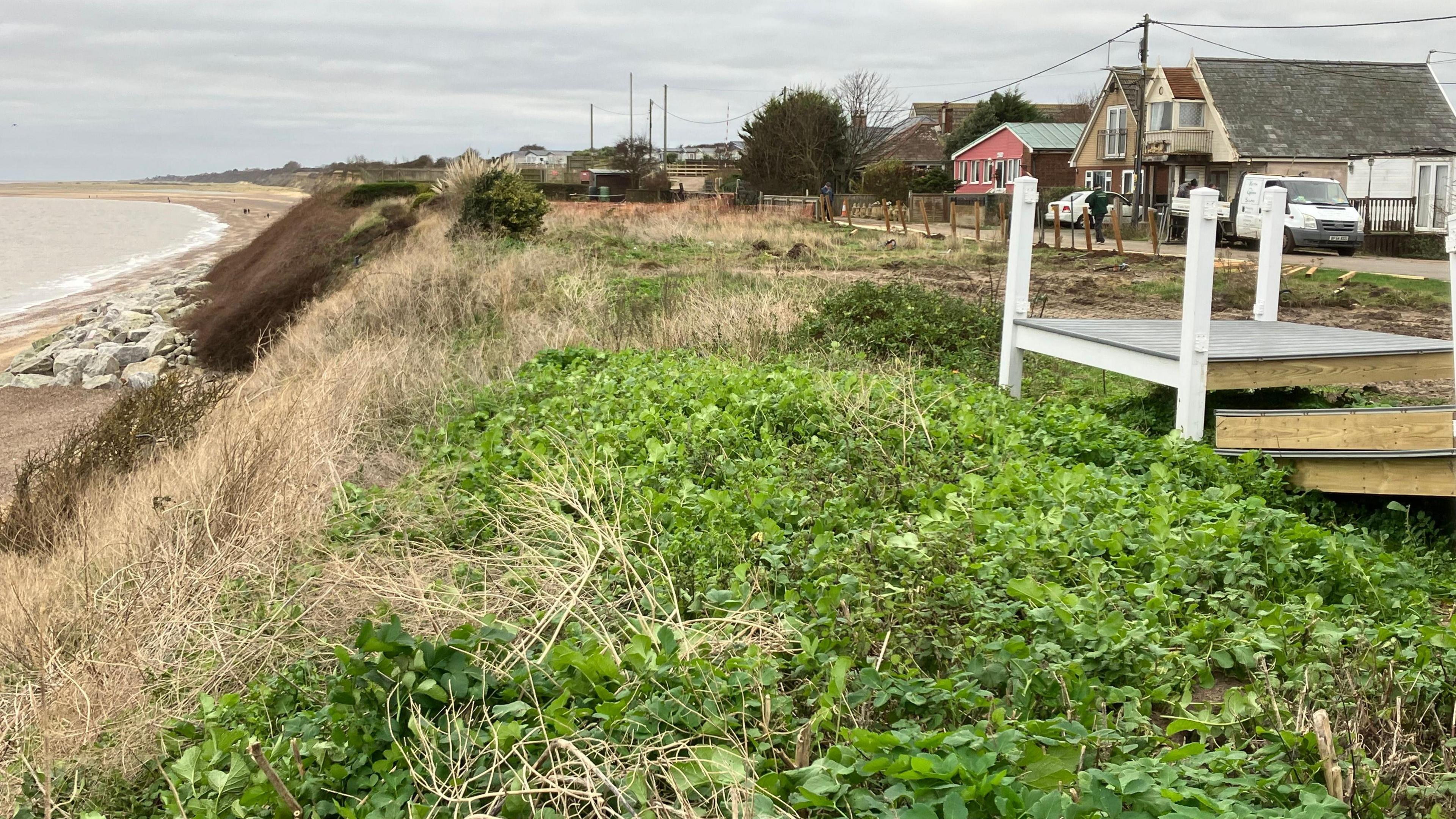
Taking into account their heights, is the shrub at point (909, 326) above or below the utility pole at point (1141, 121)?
below

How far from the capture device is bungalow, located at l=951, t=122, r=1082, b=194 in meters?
57.4

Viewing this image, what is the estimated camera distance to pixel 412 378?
9852mm

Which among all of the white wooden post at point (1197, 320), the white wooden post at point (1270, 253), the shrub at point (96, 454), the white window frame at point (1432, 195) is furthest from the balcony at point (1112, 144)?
the white wooden post at point (1197, 320)

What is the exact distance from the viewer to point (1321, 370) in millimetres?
6367

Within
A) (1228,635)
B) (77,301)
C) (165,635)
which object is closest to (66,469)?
(165,635)

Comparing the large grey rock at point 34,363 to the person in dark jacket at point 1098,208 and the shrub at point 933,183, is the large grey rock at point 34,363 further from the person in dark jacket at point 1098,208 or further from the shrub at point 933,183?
the shrub at point 933,183

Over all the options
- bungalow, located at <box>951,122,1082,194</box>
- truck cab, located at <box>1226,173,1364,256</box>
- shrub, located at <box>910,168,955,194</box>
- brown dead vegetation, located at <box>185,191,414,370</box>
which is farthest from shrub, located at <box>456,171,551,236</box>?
bungalow, located at <box>951,122,1082,194</box>

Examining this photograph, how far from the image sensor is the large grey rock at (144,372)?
18359mm

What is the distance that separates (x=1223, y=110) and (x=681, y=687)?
149 ft

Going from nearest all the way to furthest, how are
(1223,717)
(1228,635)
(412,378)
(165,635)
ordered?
(1223,717) < (1228,635) < (165,635) < (412,378)

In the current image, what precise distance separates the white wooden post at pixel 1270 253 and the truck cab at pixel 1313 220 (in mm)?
17257

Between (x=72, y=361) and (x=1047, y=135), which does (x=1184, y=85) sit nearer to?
(x=1047, y=135)

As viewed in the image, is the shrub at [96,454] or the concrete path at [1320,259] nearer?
the shrub at [96,454]

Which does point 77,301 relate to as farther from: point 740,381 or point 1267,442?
point 1267,442
